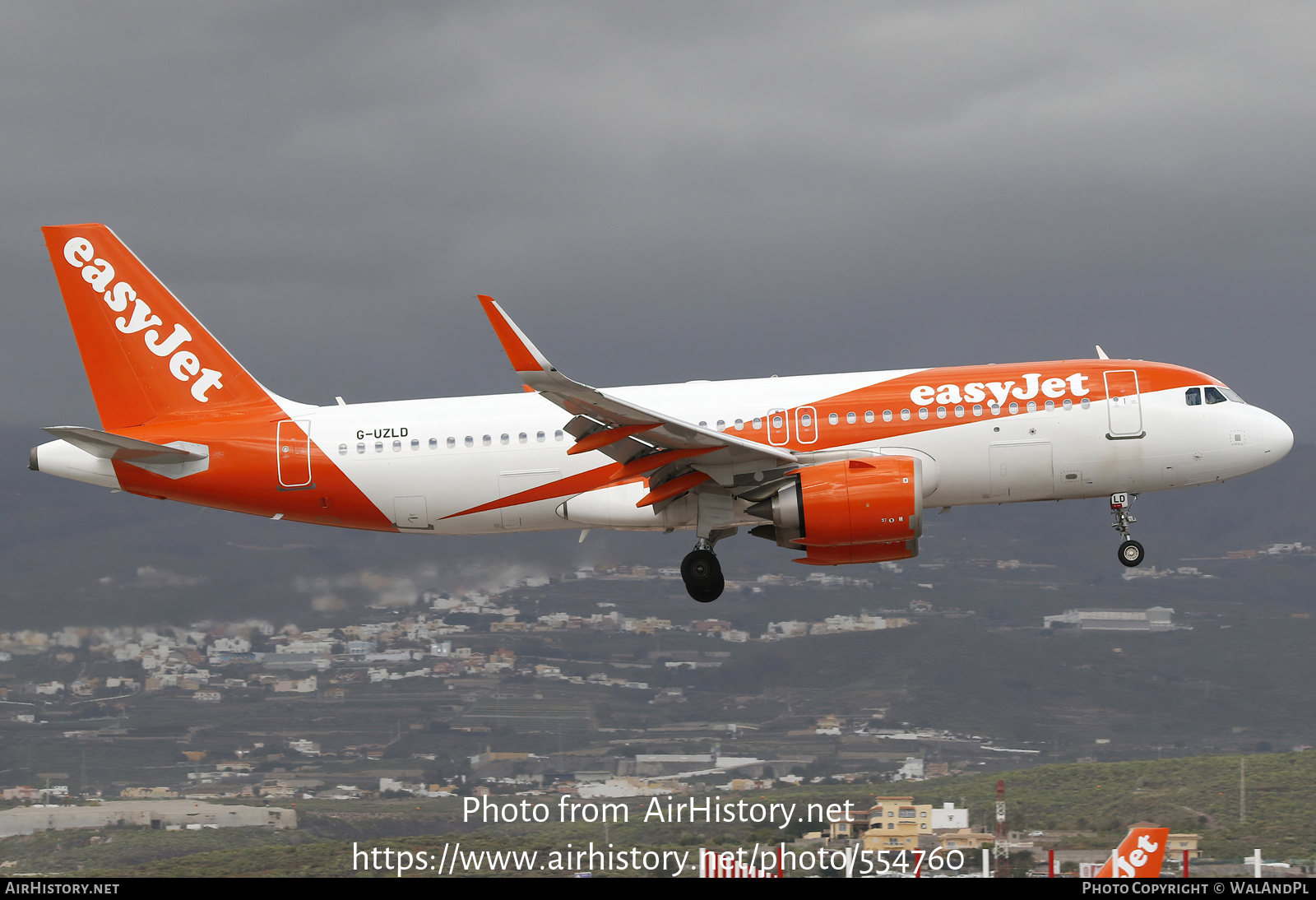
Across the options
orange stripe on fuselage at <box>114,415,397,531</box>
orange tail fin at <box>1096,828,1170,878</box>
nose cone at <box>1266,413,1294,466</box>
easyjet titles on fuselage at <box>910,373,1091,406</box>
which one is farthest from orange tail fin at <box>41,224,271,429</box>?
orange tail fin at <box>1096,828,1170,878</box>

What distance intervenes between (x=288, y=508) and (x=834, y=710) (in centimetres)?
8953

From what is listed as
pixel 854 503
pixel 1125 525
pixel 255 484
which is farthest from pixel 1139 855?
pixel 255 484

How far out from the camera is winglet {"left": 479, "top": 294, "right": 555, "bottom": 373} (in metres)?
24.2

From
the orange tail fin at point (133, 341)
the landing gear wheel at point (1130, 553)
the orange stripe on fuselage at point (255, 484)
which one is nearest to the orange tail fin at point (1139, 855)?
the landing gear wheel at point (1130, 553)

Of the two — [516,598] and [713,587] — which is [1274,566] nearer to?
[516,598]

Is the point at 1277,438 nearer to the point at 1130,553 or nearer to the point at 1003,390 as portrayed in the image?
the point at 1130,553

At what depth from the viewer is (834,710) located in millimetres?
113688

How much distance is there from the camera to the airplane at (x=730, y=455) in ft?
91.9

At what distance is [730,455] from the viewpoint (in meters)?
27.6

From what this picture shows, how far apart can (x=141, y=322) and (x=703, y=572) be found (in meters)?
15.8

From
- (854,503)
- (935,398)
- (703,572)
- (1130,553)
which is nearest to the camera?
(854,503)

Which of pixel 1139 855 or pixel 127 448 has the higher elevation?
pixel 127 448

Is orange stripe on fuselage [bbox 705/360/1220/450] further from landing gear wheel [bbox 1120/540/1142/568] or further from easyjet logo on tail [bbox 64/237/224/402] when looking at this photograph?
easyjet logo on tail [bbox 64/237/224/402]

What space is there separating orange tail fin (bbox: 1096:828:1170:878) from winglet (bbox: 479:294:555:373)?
45615 mm
